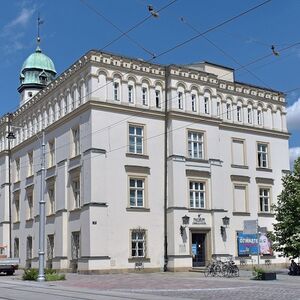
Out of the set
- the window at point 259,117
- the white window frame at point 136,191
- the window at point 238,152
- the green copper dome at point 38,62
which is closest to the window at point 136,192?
the white window frame at point 136,191

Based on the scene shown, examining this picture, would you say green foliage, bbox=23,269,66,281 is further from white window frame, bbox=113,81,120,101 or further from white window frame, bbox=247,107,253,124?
white window frame, bbox=247,107,253,124

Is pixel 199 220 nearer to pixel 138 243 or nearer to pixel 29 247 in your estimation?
pixel 138 243

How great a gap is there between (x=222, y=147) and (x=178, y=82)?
19.9 feet

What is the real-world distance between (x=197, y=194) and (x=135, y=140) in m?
5.85

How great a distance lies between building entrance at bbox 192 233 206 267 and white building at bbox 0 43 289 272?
0.07m

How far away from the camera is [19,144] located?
1887 inches

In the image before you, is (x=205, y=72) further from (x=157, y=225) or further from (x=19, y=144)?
(x=19, y=144)

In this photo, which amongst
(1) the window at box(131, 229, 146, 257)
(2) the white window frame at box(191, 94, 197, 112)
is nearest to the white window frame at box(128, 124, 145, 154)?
(2) the white window frame at box(191, 94, 197, 112)

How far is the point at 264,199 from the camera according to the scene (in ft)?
142

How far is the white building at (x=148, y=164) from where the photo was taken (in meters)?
35.6

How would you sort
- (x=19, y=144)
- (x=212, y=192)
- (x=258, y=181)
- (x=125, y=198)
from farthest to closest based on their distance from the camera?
(x=19, y=144)
(x=258, y=181)
(x=212, y=192)
(x=125, y=198)

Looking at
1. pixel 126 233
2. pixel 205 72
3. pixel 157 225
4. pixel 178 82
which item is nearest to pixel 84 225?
pixel 126 233

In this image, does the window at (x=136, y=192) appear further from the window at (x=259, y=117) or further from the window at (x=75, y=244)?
the window at (x=259, y=117)

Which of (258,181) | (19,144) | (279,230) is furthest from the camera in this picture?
(19,144)
